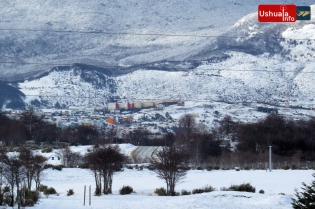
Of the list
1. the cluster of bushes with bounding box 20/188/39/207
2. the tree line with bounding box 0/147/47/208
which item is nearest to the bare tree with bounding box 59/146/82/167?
the cluster of bushes with bounding box 20/188/39/207

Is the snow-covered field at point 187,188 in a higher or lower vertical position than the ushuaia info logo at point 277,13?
lower

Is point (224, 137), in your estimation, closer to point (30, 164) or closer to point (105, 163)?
point (105, 163)

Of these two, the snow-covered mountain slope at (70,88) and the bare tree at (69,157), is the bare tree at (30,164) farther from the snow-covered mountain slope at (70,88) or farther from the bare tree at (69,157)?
the snow-covered mountain slope at (70,88)

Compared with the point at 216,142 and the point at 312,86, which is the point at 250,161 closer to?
the point at 216,142

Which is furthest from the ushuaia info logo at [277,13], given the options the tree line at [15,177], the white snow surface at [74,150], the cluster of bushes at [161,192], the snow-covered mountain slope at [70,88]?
the snow-covered mountain slope at [70,88]

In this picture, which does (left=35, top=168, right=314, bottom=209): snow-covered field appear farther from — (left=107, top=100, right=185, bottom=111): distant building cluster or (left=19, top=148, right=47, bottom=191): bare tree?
(left=107, top=100, right=185, bottom=111): distant building cluster

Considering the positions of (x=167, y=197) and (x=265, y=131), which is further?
(x=265, y=131)

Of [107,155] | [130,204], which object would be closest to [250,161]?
[107,155]
